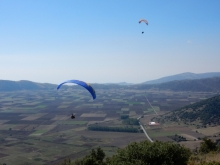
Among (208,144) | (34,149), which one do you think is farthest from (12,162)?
(208,144)

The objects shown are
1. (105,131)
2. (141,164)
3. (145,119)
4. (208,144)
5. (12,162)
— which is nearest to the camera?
(141,164)

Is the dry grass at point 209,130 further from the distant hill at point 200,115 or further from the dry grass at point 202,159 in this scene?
the dry grass at point 202,159

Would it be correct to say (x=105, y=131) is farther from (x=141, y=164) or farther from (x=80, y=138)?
(x=141, y=164)

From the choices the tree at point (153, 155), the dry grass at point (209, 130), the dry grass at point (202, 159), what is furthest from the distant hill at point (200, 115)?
the tree at point (153, 155)

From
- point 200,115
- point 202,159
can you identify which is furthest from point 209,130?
point 202,159

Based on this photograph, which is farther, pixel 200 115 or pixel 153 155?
pixel 200 115

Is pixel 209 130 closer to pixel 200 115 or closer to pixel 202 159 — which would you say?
pixel 200 115

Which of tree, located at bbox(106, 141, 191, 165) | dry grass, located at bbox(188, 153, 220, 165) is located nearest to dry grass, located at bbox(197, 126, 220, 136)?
dry grass, located at bbox(188, 153, 220, 165)

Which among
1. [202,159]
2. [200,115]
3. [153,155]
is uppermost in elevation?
[153,155]

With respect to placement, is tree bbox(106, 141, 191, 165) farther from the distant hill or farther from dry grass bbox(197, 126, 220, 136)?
the distant hill
